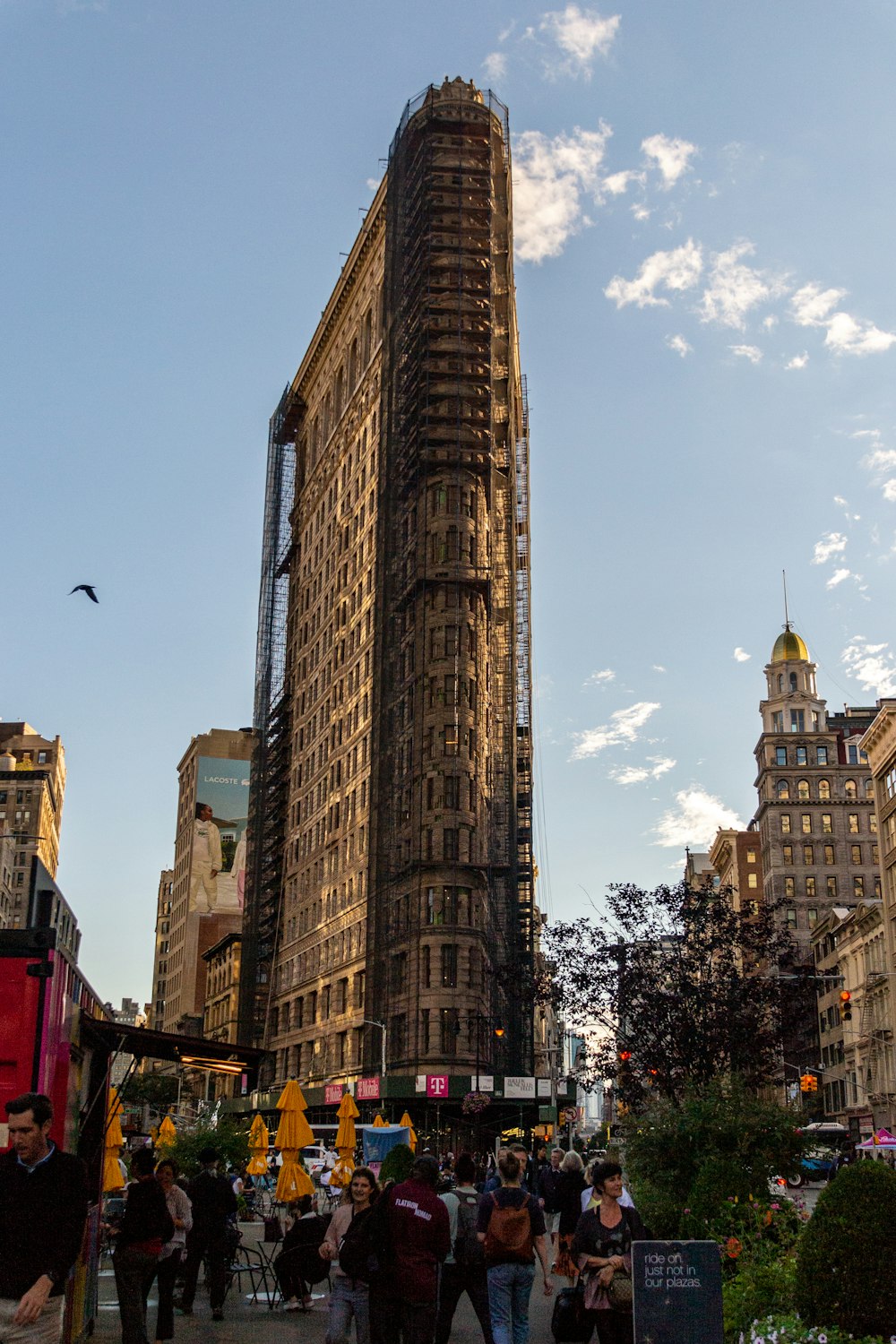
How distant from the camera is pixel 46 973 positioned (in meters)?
10.0

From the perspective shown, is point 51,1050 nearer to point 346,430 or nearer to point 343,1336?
point 343,1336

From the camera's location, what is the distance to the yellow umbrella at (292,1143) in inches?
957

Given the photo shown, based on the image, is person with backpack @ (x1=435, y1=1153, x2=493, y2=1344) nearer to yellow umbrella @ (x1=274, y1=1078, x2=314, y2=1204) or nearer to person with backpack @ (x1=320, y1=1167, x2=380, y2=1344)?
person with backpack @ (x1=320, y1=1167, x2=380, y2=1344)

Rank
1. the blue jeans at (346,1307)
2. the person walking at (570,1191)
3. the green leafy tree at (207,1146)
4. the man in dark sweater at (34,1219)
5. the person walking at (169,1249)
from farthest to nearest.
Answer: the green leafy tree at (207,1146)
the person walking at (570,1191)
the person walking at (169,1249)
the blue jeans at (346,1307)
the man in dark sweater at (34,1219)

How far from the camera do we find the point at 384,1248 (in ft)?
37.3

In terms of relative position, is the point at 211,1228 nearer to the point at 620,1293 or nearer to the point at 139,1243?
the point at 139,1243

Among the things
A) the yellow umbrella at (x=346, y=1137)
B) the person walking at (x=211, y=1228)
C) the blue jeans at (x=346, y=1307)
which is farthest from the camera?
the yellow umbrella at (x=346, y=1137)

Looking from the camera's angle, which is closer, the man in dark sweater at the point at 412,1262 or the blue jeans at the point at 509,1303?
the man in dark sweater at the point at 412,1262

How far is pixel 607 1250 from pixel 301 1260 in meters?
7.99

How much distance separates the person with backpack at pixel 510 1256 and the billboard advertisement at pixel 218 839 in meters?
155

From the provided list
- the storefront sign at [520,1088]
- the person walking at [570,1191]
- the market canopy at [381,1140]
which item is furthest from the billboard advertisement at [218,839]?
the person walking at [570,1191]

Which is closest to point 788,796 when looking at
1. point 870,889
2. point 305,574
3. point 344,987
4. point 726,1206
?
point 870,889

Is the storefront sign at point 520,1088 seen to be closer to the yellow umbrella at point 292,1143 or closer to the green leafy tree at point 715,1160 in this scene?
the yellow umbrella at point 292,1143

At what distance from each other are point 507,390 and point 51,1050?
281 feet
